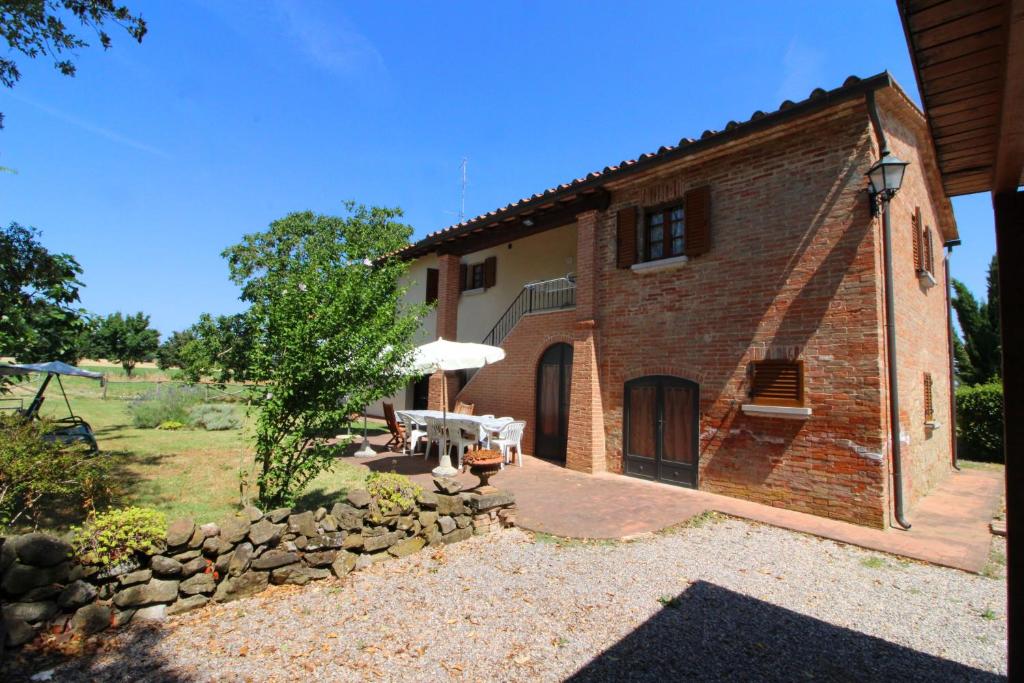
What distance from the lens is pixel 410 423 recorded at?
10820 mm

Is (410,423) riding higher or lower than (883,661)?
higher

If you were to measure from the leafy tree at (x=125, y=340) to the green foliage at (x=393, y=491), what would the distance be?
54.8 metres

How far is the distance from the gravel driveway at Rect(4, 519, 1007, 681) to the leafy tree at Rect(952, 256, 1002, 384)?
18.4 metres

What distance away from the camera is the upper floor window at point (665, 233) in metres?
8.59

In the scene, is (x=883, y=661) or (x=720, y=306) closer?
(x=883, y=661)

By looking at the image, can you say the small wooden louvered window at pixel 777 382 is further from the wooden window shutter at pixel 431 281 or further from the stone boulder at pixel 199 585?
the wooden window shutter at pixel 431 281

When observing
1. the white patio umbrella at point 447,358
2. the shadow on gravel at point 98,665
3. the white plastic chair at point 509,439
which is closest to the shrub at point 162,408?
the white patio umbrella at point 447,358

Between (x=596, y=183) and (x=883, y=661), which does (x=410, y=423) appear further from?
(x=883, y=661)

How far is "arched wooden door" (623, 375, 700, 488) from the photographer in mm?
8023

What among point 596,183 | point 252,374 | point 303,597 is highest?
point 596,183

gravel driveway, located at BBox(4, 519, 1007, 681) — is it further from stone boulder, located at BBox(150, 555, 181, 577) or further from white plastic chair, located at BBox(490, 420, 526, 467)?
white plastic chair, located at BBox(490, 420, 526, 467)

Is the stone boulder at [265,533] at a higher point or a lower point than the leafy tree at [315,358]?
lower

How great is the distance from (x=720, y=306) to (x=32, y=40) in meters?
10.0

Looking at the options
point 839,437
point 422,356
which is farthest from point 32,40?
point 839,437
